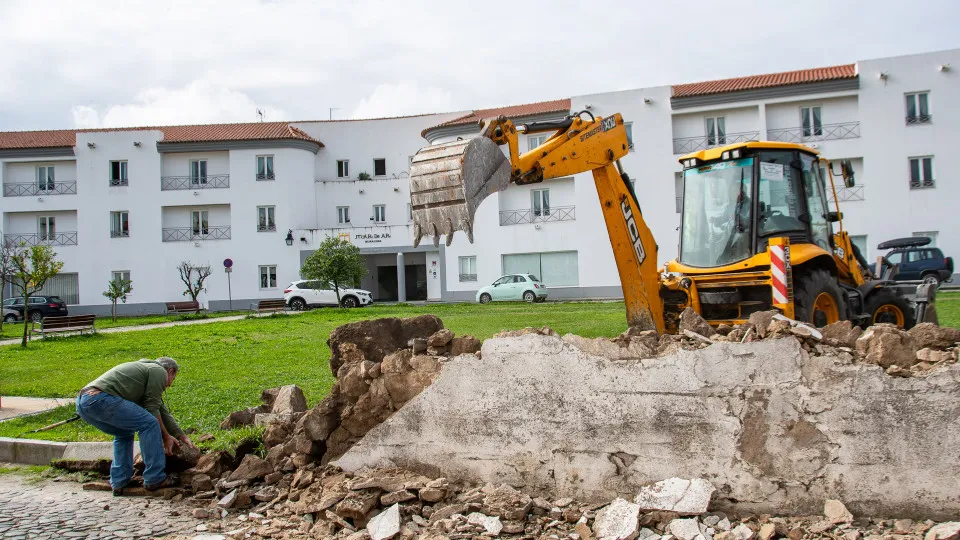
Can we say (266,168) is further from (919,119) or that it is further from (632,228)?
(632,228)

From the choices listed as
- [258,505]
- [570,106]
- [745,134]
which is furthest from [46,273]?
[745,134]

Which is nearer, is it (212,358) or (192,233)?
(212,358)

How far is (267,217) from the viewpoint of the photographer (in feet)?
131

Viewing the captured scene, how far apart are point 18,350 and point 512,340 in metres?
17.1

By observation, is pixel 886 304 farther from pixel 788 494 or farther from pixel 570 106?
pixel 570 106

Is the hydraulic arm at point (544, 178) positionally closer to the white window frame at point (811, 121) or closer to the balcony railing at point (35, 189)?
the white window frame at point (811, 121)

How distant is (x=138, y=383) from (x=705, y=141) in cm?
3184

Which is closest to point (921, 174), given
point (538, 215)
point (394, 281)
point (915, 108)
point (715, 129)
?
point (915, 108)

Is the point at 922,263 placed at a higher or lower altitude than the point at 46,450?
higher

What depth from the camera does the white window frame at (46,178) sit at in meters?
40.9

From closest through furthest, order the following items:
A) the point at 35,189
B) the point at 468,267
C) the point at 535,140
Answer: the point at 535,140
the point at 468,267
the point at 35,189

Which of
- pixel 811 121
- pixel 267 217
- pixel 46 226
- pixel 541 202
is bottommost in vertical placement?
pixel 541 202

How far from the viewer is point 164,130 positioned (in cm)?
4219

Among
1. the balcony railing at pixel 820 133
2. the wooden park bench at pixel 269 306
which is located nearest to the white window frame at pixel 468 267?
the wooden park bench at pixel 269 306
